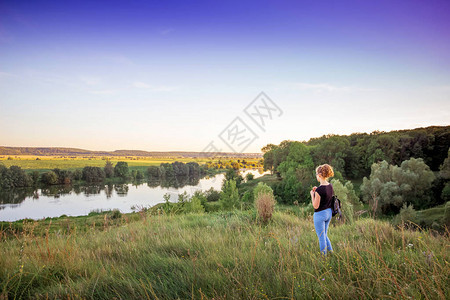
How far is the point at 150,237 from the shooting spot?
191 inches

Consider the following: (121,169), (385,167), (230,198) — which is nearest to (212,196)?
(230,198)

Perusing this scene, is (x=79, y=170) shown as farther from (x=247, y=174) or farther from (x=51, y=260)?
(x=51, y=260)

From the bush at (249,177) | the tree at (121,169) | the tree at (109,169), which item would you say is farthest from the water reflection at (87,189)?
the bush at (249,177)

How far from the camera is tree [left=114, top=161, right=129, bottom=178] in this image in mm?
95394

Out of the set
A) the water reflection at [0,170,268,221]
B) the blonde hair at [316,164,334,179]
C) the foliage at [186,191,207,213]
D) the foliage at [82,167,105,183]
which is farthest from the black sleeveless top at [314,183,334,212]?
the foliage at [82,167,105,183]

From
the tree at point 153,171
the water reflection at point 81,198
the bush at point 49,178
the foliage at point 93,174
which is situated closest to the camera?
the water reflection at point 81,198

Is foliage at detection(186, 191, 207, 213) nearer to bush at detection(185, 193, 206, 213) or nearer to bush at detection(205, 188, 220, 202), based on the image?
bush at detection(185, 193, 206, 213)

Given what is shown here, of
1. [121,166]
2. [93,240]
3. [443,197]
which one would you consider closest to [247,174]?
[121,166]

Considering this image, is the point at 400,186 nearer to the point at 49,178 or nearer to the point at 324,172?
the point at 324,172

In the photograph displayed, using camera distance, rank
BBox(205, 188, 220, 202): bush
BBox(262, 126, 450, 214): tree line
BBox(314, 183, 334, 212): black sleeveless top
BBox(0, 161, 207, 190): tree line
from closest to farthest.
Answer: BBox(314, 183, 334, 212): black sleeveless top → BBox(262, 126, 450, 214): tree line → BBox(205, 188, 220, 202): bush → BBox(0, 161, 207, 190): tree line

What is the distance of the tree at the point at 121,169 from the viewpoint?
95394mm

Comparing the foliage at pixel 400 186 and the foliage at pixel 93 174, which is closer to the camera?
the foliage at pixel 400 186

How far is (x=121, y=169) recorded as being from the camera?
95.6 metres

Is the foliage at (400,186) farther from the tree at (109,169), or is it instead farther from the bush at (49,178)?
the bush at (49,178)
